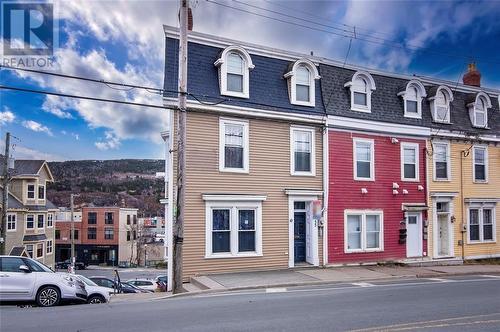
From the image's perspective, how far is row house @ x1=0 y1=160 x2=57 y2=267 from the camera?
38219mm

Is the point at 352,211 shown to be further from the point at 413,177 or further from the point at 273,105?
the point at 273,105

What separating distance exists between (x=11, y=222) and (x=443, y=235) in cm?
3553

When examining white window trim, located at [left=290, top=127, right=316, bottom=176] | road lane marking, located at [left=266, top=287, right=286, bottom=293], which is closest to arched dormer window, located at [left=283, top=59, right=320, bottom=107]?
white window trim, located at [left=290, top=127, right=316, bottom=176]

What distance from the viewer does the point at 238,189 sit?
16.6 m

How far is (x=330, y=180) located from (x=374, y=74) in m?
6.15

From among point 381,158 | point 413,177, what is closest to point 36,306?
point 381,158

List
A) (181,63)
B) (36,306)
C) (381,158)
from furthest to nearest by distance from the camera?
(381,158)
(181,63)
(36,306)

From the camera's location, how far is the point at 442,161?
21.6 m

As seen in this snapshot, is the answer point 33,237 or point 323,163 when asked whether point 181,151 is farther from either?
point 33,237

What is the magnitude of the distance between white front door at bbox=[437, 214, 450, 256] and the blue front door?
8.03 meters

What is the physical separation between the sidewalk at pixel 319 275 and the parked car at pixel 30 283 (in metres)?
4.33

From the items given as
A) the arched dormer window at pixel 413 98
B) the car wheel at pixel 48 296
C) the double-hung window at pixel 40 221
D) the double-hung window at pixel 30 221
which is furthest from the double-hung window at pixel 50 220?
the arched dormer window at pixel 413 98

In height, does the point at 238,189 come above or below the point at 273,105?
below

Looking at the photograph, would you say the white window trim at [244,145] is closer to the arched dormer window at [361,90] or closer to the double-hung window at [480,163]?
the arched dormer window at [361,90]
